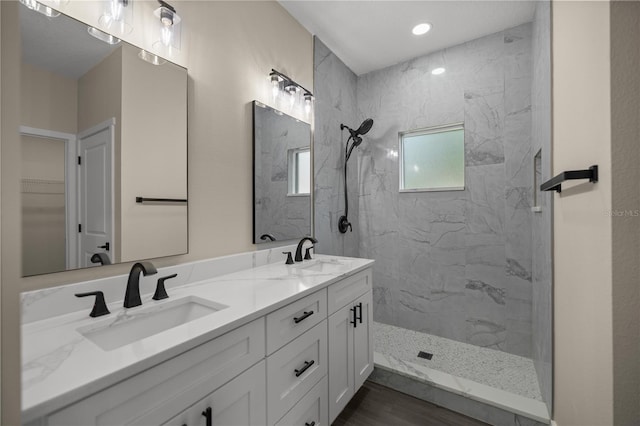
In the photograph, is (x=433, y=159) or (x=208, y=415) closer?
(x=208, y=415)

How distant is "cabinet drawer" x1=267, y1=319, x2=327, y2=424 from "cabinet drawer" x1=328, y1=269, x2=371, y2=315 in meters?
0.13

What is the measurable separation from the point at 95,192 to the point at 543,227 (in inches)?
91.0

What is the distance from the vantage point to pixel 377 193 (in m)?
2.95

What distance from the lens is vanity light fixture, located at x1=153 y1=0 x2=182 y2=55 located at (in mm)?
1249

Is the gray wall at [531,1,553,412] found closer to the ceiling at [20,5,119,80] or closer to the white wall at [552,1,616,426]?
the white wall at [552,1,616,426]

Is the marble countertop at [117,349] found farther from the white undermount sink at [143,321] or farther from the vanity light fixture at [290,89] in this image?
the vanity light fixture at [290,89]

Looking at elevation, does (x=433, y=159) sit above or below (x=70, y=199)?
above

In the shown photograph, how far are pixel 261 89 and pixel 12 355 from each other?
5.84 feet

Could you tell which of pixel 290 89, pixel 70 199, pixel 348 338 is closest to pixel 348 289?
pixel 348 338

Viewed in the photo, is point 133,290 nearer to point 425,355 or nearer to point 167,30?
point 167,30

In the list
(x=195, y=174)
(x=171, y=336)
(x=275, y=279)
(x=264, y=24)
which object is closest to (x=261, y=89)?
(x=264, y=24)

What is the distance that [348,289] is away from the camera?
1.67m

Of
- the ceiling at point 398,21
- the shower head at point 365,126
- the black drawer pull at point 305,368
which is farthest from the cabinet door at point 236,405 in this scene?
the ceiling at point 398,21

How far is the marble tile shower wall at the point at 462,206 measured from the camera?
2.26 metres
